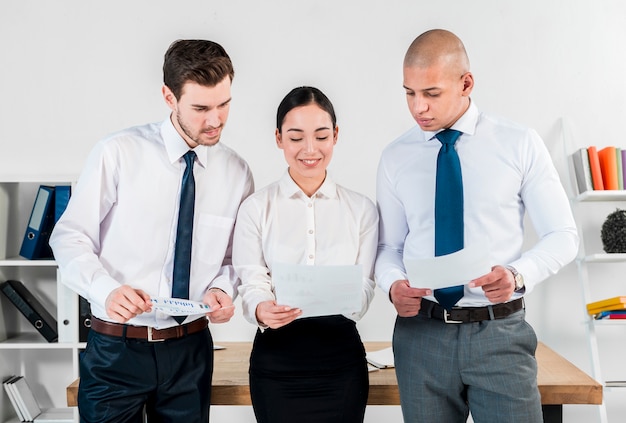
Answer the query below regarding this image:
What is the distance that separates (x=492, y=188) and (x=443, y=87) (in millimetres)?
308

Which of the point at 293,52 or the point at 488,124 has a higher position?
the point at 293,52

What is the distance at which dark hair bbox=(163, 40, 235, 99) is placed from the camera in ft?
6.33

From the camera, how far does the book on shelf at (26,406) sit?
3.51 m

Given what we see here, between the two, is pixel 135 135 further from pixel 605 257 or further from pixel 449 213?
pixel 605 257

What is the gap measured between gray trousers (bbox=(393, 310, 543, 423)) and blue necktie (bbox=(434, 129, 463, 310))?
0.29ft

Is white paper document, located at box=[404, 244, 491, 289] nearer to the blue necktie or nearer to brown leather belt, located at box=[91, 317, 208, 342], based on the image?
the blue necktie

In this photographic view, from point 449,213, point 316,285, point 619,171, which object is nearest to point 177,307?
point 316,285

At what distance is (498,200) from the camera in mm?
1869

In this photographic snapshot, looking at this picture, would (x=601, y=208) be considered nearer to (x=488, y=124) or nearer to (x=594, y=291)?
(x=594, y=291)

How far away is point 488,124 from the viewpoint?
1951 millimetres

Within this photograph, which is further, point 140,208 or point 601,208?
point 601,208

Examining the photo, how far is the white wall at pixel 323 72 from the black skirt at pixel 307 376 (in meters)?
1.68

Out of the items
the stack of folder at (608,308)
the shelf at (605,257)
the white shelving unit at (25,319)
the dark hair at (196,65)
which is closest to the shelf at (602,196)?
the shelf at (605,257)

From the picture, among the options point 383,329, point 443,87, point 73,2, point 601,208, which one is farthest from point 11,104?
point 601,208
